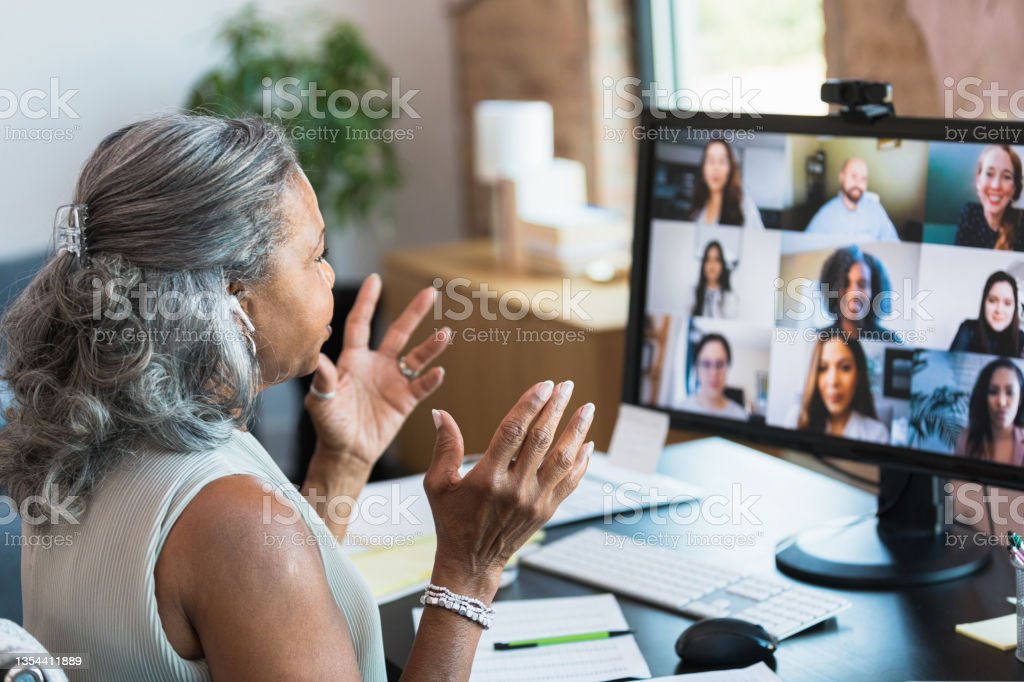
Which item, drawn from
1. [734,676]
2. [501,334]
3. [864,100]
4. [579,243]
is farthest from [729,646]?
[579,243]

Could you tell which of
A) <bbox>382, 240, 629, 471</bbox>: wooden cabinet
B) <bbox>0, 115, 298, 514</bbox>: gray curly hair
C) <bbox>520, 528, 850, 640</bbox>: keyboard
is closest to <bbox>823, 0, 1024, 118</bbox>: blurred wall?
<bbox>382, 240, 629, 471</bbox>: wooden cabinet

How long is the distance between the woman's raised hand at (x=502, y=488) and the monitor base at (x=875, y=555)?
19.5 inches

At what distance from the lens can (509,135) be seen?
3537mm

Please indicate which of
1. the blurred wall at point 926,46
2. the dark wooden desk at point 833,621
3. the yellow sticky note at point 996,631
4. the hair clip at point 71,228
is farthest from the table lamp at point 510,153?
the hair clip at point 71,228

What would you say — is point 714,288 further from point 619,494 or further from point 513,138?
point 513,138

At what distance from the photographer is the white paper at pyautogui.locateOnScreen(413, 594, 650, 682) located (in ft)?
4.17

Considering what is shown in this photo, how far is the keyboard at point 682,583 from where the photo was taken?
1.36 m

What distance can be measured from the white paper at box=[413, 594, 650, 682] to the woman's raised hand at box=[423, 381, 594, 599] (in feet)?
0.66

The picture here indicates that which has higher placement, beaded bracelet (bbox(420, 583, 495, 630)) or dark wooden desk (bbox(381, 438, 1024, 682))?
beaded bracelet (bbox(420, 583, 495, 630))

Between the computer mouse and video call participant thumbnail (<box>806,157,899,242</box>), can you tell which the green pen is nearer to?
the computer mouse

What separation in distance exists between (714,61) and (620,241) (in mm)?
631

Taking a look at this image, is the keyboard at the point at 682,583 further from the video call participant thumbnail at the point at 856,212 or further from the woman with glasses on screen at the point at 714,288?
the video call participant thumbnail at the point at 856,212

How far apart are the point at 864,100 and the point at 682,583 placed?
2.12 ft

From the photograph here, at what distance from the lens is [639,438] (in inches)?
66.3
